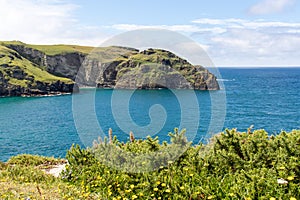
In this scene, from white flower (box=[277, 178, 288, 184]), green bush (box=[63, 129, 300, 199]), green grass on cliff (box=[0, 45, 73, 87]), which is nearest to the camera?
white flower (box=[277, 178, 288, 184])

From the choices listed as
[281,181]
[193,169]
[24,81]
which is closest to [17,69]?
[24,81]

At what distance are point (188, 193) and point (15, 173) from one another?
6.74 m

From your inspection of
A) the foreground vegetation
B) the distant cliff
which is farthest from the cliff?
the foreground vegetation

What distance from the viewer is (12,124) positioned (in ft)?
239

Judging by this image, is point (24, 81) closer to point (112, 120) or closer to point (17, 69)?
point (17, 69)

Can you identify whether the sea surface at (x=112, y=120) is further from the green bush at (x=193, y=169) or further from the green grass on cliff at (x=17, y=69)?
the green grass on cliff at (x=17, y=69)

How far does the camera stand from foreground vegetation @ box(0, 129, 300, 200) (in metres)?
5.71

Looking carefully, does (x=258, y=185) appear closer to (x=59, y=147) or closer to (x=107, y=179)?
(x=107, y=179)

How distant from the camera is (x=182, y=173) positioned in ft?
23.2

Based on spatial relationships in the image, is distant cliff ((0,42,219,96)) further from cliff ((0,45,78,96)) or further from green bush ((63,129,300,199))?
green bush ((63,129,300,199))

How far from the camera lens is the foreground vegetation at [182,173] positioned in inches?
225

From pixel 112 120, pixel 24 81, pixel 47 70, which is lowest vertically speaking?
pixel 112 120

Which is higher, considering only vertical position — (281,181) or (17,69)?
(17,69)

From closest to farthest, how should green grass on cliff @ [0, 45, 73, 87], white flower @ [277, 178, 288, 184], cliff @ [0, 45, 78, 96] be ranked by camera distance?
white flower @ [277, 178, 288, 184] → cliff @ [0, 45, 78, 96] → green grass on cliff @ [0, 45, 73, 87]
